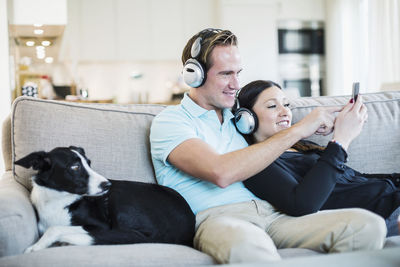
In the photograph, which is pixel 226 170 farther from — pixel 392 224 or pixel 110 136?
pixel 392 224

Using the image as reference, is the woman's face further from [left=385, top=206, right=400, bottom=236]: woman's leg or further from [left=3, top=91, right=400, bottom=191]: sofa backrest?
[left=385, top=206, right=400, bottom=236]: woman's leg

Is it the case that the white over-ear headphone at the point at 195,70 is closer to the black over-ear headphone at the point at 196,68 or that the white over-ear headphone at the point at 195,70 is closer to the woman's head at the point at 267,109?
the black over-ear headphone at the point at 196,68

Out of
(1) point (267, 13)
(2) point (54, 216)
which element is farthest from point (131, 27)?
(2) point (54, 216)

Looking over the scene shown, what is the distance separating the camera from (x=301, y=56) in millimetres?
6938

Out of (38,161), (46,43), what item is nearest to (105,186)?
(38,161)

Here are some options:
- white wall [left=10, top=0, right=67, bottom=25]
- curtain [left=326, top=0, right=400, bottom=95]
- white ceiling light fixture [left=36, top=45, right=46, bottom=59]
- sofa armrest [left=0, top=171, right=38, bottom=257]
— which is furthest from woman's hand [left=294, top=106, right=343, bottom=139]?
white ceiling light fixture [left=36, top=45, right=46, bottom=59]

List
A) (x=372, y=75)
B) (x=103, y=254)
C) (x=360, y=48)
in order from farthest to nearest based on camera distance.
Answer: (x=360, y=48) < (x=372, y=75) < (x=103, y=254)

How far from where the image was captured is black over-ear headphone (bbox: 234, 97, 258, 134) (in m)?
1.74

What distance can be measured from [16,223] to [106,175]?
0.47 meters

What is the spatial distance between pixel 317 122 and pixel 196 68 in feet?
1.70

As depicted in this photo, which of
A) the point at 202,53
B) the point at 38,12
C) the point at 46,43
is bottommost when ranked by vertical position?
the point at 202,53

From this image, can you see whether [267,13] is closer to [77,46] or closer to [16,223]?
[77,46]

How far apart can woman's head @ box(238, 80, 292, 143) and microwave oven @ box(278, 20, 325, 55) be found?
5.31 meters

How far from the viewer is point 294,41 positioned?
6.95 meters
